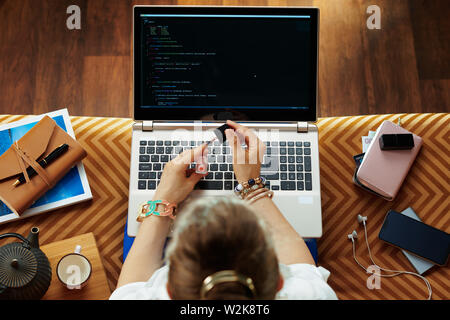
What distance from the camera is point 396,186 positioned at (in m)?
0.95

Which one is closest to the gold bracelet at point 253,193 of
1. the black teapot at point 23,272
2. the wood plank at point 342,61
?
the black teapot at point 23,272

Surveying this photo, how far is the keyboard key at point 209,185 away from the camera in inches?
37.1

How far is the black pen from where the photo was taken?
36.1 inches

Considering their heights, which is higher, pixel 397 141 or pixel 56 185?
pixel 397 141

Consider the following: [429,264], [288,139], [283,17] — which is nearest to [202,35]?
[283,17]

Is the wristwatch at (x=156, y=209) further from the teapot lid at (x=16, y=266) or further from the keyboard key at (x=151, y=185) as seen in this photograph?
the teapot lid at (x=16, y=266)

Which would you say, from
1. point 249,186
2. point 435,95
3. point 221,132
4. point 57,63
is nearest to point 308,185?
point 249,186

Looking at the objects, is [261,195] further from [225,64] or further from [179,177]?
[225,64]

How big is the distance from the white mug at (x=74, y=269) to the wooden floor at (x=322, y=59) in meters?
0.76

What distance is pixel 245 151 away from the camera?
944 millimetres

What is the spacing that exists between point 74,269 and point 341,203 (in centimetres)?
67

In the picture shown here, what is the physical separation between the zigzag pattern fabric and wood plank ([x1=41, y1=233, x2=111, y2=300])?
0.04 metres

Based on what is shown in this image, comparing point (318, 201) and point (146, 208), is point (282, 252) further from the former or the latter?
point (146, 208)
